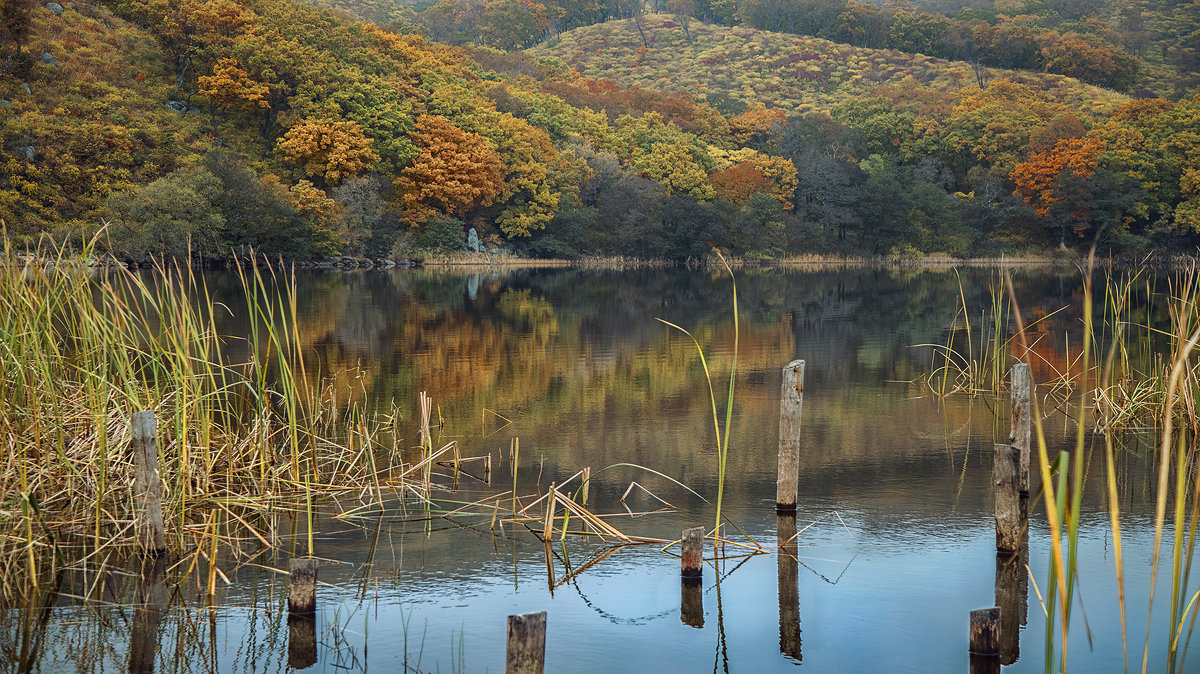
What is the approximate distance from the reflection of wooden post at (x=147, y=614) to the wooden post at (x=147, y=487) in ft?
0.33

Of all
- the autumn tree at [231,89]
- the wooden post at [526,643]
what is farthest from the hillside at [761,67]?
the wooden post at [526,643]

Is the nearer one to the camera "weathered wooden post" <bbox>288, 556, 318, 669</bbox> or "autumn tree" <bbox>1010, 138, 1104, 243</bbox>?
"weathered wooden post" <bbox>288, 556, 318, 669</bbox>

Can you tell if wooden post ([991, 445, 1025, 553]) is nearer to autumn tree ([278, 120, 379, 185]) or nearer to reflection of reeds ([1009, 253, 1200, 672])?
reflection of reeds ([1009, 253, 1200, 672])

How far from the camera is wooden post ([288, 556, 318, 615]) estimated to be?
482 centimetres

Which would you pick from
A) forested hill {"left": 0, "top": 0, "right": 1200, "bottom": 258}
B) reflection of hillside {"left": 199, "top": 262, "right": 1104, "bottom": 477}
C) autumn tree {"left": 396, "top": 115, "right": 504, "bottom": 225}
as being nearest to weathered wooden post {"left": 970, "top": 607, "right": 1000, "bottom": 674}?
reflection of hillside {"left": 199, "top": 262, "right": 1104, "bottom": 477}

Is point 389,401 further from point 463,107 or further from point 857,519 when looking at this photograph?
point 463,107

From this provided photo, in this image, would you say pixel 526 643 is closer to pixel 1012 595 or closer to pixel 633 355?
pixel 1012 595

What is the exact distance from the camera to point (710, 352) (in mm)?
16844

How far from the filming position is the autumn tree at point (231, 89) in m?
46.7

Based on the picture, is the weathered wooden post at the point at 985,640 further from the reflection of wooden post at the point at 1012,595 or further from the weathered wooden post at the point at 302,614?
the weathered wooden post at the point at 302,614

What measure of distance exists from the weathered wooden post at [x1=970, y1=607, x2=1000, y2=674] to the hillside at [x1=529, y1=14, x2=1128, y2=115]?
72337 millimetres

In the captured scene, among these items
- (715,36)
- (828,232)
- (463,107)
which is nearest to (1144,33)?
(715,36)

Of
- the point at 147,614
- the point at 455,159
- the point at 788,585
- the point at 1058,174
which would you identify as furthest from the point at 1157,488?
the point at 1058,174

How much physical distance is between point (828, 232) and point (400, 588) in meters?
52.5
